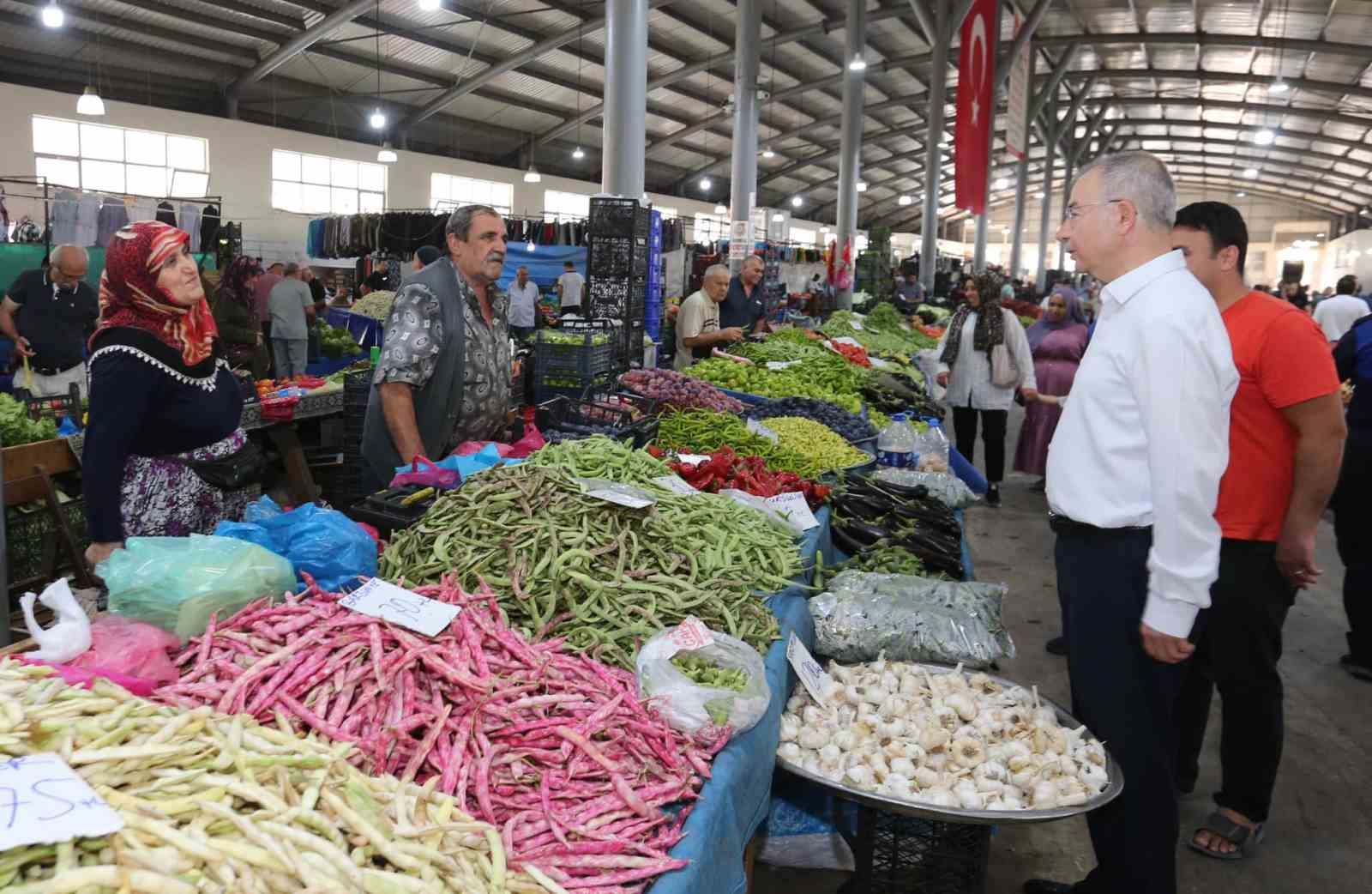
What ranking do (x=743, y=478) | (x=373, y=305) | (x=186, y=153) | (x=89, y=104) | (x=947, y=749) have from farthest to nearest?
1. (x=186, y=153)
2. (x=373, y=305)
3. (x=89, y=104)
4. (x=743, y=478)
5. (x=947, y=749)

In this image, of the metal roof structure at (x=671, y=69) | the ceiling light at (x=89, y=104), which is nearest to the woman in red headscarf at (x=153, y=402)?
the ceiling light at (x=89, y=104)

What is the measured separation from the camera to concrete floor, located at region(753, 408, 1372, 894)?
3.15 meters

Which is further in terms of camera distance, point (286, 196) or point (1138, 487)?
point (286, 196)

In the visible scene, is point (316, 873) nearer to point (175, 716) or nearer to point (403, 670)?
point (175, 716)

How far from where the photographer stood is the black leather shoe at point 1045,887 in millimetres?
2947

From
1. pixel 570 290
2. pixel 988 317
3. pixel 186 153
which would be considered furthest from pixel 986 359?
pixel 186 153

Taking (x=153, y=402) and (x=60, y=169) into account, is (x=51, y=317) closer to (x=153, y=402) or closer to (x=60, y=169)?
(x=153, y=402)

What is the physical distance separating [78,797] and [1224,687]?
10.6 ft

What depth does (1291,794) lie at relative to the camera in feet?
12.3

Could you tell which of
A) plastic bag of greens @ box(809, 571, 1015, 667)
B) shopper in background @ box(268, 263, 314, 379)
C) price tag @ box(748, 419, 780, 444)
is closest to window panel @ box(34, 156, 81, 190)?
shopper in background @ box(268, 263, 314, 379)

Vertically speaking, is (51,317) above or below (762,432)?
above

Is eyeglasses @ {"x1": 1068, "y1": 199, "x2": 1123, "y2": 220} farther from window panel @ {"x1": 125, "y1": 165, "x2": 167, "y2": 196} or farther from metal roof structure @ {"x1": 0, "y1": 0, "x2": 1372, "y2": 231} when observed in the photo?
window panel @ {"x1": 125, "y1": 165, "x2": 167, "y2": 196}

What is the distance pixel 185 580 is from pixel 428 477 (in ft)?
3.54

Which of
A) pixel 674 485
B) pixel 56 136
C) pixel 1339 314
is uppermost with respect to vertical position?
pixel 56 136
